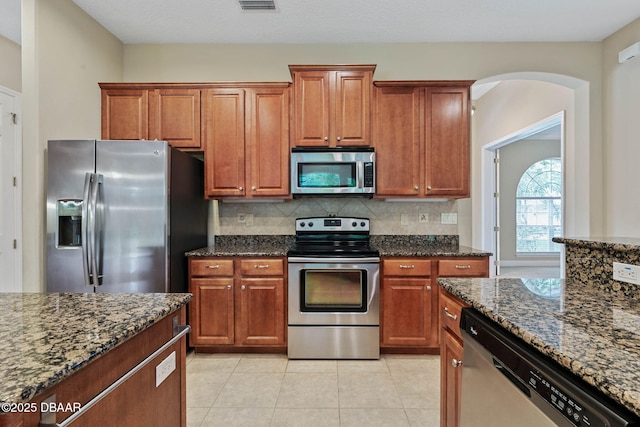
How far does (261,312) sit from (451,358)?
1.71 metres

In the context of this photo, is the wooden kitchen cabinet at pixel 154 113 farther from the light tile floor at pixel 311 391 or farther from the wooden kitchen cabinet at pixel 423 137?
the light tile floor at pixel 311 391

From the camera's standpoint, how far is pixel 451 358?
135cm

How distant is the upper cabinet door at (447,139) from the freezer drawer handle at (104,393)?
7.98 feet

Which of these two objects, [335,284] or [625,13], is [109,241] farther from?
[625,13]

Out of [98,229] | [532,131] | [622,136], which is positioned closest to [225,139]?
[98,229]

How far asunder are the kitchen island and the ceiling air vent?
2.47m

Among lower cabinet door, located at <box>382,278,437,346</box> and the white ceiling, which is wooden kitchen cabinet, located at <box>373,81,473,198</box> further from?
lower cabinet door, located at <box>382,278,437,346</box>

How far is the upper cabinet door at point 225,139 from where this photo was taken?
288 centimetres

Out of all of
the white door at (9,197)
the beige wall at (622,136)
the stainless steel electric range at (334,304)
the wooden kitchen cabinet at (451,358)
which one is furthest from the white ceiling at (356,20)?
the wooden kitchen cabinet at (451,358)

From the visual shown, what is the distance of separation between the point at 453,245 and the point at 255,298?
204cm

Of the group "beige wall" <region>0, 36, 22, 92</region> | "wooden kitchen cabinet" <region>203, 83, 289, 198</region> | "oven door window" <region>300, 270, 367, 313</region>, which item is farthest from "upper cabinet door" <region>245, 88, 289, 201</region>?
"beige wall" <region>0, 36, 22, 92</region>

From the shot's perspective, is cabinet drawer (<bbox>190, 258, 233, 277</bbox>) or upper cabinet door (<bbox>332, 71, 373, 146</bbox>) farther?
upper cabinet door (<bbox>332, 71, 373, 146</bbox>)

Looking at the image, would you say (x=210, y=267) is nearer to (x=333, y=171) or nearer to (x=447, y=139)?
(x=333, y=171)

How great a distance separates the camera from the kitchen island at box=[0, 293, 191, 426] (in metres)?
0.62
